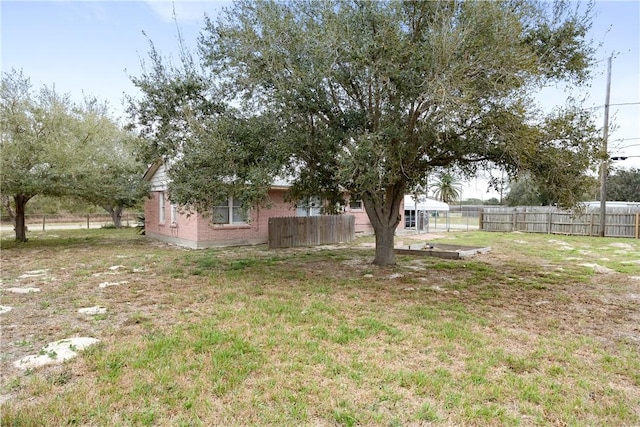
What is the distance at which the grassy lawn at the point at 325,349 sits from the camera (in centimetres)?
305

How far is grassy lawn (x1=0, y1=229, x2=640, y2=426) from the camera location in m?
3.05

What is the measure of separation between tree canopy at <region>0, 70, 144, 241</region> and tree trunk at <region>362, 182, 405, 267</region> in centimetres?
991

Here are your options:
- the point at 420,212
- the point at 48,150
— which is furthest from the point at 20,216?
the point at 420,212

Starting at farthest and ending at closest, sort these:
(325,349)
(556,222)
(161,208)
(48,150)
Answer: (556,222), (161,208), (48,150), (325,349)

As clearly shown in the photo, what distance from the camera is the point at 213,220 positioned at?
1395cm

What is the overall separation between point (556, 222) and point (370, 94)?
18651mm

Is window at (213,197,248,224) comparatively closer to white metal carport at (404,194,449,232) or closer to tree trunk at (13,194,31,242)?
tree trunk at (13,194,31,242)

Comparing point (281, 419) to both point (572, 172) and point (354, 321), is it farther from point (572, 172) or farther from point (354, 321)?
point (572, 172)

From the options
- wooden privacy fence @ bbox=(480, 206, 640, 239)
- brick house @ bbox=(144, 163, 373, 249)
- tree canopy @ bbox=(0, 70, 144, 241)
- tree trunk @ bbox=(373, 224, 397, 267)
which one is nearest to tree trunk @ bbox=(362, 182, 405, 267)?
tree trunk @ bbox=(373, 224, 397, 267)

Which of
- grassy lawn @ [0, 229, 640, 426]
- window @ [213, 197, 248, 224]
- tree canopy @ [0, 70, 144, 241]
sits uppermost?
tree canopy @ [0, 70, 144, 241]

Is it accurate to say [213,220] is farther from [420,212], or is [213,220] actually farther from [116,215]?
[116,215]

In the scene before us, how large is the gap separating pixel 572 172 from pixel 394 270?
439 cm

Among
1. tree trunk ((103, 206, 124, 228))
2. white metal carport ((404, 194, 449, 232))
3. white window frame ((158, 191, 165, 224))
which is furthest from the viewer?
tree trunk ((103, 206, 124, 228))

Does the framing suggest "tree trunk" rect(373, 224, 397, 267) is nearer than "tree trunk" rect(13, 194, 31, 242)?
Yes
